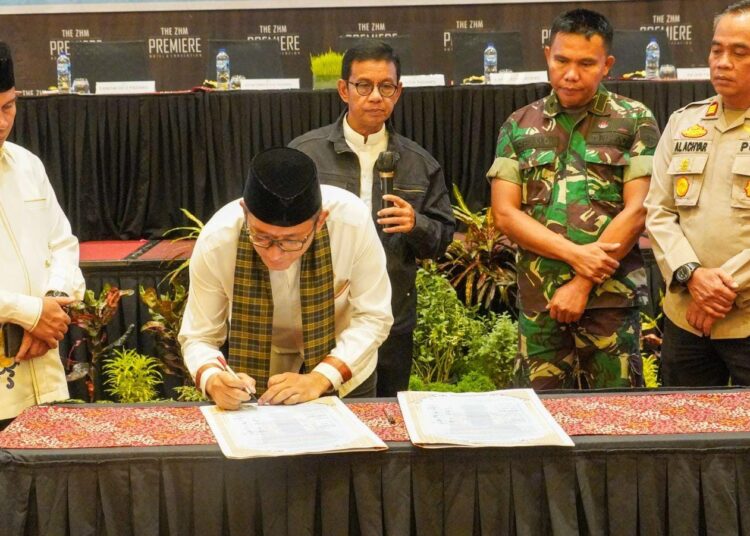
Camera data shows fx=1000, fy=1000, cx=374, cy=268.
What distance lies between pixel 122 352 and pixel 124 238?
0.93 meters

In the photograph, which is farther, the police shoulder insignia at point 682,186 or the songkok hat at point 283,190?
the police shoulder insignia at point 682,186

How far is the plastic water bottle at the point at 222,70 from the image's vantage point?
4977mm

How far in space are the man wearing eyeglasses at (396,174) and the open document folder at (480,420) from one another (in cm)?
84

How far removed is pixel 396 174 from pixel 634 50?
2.87 meters

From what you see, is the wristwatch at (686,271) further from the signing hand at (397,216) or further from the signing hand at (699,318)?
the signing hand at (397,216)

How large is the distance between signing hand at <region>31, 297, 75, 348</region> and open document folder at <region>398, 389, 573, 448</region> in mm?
917

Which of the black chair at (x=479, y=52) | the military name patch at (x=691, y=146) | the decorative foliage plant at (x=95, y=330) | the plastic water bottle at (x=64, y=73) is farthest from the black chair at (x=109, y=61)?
the military name patch at (x=691, y=146)

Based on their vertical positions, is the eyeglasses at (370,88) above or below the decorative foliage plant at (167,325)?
above

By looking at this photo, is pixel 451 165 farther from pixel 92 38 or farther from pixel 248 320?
pixel 92 38

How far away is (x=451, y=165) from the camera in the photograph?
15.2 ft

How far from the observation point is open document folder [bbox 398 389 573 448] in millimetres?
1824

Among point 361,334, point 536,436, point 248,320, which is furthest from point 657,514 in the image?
point 248,320

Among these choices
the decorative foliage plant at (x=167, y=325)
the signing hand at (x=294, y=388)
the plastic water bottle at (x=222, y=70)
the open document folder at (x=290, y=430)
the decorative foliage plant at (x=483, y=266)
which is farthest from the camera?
the plastic water bottle at (x=222, y=70)

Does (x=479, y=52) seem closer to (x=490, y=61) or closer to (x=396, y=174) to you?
(x=490, y=61)
